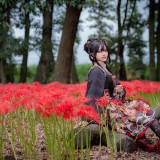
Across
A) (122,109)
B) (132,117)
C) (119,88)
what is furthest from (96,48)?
(132,117)

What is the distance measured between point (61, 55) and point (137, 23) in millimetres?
6738

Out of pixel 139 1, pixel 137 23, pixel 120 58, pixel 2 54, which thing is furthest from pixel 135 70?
pixel 2 54

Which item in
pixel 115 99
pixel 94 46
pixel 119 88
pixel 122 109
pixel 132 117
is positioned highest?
pixel 94 46

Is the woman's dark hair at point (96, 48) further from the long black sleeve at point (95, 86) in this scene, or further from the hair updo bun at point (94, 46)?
the long black sleeve at point (95, 86)

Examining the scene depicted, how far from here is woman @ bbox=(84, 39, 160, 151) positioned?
8.50ft

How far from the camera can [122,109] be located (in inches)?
104

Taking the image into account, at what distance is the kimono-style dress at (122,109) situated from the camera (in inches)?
101

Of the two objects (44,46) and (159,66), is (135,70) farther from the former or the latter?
(44,46)

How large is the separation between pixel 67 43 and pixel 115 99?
4.41 m

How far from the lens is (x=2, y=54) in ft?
25.9

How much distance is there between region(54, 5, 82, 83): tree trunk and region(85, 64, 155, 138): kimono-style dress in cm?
404

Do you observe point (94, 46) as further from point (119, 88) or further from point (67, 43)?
point (67, 43)

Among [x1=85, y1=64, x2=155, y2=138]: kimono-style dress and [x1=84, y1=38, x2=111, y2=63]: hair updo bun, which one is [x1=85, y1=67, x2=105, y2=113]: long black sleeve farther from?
[x1=84, y1=38, x2=111, y2=63]: hair updo bun

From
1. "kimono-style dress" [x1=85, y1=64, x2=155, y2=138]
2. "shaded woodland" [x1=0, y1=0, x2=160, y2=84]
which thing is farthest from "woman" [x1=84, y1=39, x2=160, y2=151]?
"shaded woodland" [x1=0, y1=0, x2=160, y2=84]
